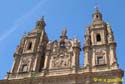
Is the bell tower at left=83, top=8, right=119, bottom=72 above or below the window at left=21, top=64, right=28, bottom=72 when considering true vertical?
above

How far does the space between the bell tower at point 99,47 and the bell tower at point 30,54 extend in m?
5.32

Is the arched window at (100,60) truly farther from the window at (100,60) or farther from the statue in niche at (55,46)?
the statue in niche at (55,46)

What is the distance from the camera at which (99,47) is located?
110ft

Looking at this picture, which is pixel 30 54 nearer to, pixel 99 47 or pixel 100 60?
pixel 99 47

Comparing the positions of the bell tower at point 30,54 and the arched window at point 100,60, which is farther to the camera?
the bell tower at point 30,54

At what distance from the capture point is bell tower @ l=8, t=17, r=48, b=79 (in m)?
33.4

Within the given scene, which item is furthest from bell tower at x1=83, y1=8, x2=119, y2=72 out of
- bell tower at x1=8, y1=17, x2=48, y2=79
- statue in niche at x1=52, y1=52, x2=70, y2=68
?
bell tower at x1=8, y1=17, x2=48, y2=79

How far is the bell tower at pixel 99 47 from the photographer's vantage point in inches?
1227

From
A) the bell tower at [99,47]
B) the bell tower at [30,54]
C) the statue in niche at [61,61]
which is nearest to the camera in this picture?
the bell tower at [99,47]

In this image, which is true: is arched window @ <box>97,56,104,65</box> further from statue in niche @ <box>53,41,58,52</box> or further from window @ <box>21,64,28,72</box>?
window @ <box>21,64,28,72</box>

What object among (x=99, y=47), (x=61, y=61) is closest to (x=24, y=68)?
(x=61, y=61)

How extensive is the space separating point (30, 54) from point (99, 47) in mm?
8029

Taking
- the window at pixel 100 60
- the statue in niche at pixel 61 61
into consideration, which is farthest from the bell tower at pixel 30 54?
the window at pixel 100 60

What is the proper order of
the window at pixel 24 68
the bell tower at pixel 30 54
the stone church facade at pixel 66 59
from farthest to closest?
the window at pixel 24 68
the bell tower at pixel 30 54
the stone church facade at pixel 66 59
